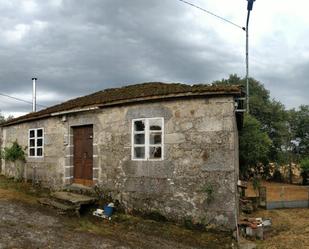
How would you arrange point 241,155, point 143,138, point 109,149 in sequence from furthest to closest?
point 241,155, point 109,149, point 143,138

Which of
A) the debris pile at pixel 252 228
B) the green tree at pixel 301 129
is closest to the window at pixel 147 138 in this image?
the debris pile at pixel 252 228

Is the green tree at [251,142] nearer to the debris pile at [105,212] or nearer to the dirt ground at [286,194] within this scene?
the dirt ground at [286,194]

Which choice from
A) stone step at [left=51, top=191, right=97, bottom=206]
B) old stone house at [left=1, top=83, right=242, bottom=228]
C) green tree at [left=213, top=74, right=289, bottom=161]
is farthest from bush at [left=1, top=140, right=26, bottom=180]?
green tree at [left=213, top=74, right=289, bottom=161]

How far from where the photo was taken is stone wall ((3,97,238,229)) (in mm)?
8719

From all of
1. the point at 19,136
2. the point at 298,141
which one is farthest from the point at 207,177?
the point at 298,141

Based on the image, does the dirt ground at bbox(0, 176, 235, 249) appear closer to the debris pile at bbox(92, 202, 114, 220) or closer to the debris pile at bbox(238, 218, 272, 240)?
the debris pile at bbox(92, 202, 114, 220)

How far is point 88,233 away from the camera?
320 inches

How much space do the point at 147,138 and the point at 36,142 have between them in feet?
20.6

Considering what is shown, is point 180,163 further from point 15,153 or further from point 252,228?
point 15,153

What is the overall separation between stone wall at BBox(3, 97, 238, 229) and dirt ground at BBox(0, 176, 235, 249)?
51cm

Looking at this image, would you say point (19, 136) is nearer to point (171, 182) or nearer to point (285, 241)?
point (171, 182)

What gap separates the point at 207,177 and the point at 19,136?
396 inches

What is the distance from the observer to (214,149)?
887cm

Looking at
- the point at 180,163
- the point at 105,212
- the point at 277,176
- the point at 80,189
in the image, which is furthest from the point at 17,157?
the point at 277,176
